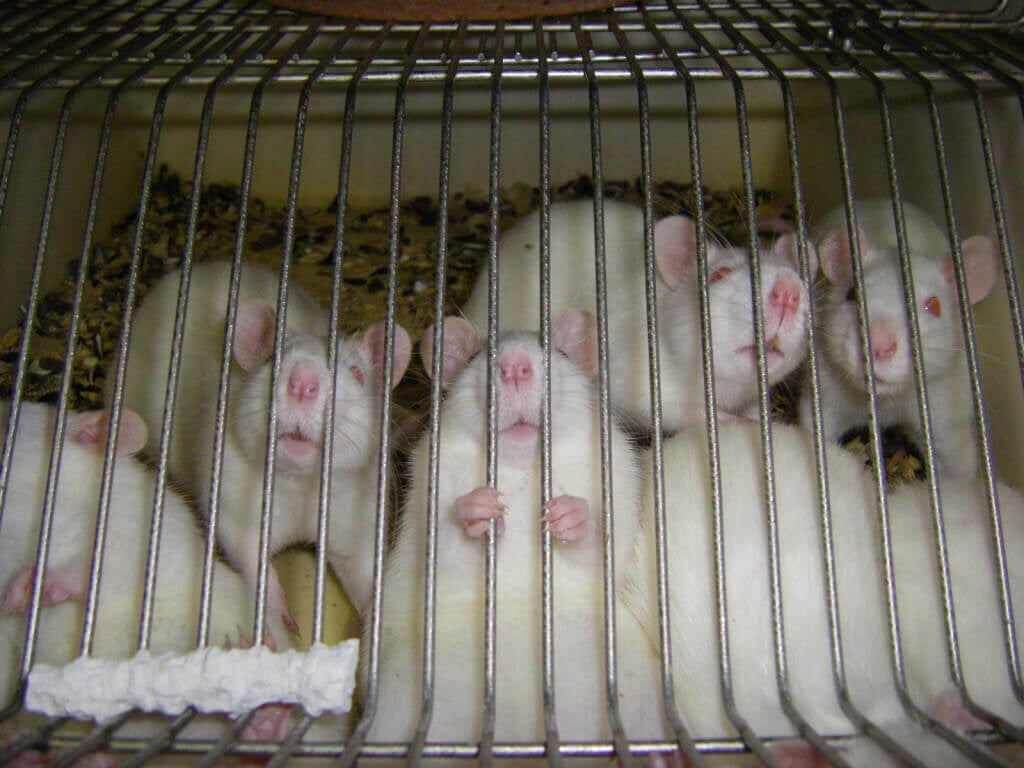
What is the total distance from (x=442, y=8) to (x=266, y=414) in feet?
3.07

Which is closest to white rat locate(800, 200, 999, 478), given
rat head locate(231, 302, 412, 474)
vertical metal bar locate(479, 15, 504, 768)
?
vertical metal bar locate(479, 15, 504, 768)

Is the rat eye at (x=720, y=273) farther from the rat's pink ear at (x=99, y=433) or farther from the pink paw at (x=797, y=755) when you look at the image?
the rat's pink ear at (x=99, y=433)

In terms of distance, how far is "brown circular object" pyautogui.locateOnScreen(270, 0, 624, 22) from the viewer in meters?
1.88

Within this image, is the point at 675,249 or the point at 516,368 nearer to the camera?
the point at 516,368

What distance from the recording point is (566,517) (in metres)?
1.63

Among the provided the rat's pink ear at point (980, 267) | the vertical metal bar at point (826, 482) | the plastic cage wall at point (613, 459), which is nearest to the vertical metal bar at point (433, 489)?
the plastic cage wall at point (613, 459)

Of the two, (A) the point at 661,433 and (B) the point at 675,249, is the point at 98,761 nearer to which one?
(A) the point at 661,433

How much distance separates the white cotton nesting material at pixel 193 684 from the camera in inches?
47.6

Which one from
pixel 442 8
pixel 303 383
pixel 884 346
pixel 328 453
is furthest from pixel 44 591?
pixel 884 346

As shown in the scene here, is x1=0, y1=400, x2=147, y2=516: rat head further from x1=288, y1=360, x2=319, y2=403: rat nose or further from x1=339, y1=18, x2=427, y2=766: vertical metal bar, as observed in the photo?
x1=339, y1=18, x2=427, y2=766: vertical metal bar

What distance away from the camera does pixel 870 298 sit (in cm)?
213

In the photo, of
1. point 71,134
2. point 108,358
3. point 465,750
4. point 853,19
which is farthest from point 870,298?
point 71,134

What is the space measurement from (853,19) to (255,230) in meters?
2.27

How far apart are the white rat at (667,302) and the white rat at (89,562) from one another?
38.3 inches
